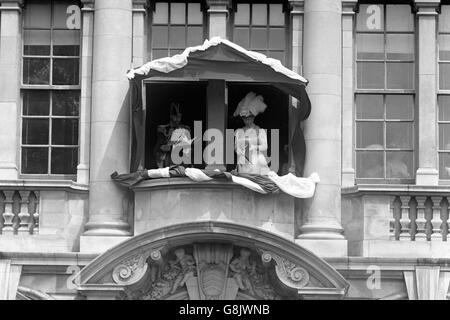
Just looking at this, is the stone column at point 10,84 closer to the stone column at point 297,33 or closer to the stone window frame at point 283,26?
the stone window frame at point 283,26

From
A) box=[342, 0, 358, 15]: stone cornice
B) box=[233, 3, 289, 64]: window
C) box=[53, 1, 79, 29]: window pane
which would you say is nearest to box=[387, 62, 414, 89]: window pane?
box=[342, 0, 358, 15]: stone cornice

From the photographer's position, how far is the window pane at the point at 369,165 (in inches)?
1548

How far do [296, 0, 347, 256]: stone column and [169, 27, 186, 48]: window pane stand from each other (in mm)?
2228

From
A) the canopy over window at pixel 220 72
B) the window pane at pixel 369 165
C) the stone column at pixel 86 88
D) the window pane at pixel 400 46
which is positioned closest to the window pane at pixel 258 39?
the canopy over window at pixel 220 72

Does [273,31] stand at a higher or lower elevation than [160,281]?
higher

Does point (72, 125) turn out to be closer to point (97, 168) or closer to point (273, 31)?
point (97, 168)

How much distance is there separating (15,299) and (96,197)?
2399 millimetres

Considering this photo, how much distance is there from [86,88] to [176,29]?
6.49 feet

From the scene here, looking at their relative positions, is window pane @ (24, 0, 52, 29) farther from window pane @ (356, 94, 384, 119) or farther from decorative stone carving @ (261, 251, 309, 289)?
decorative stone carving @ (261, 251, 309, 289)

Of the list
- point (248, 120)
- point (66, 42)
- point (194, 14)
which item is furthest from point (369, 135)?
point (66, 42)
